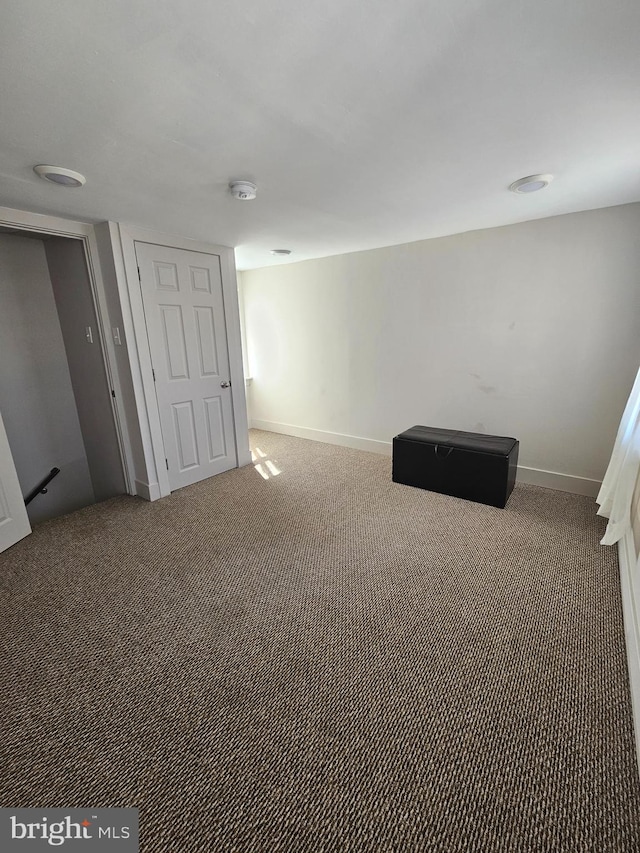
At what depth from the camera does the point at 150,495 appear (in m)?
3.01

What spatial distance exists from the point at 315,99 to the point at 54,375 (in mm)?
3150

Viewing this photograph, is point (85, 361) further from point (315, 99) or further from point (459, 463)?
point (459, 463)

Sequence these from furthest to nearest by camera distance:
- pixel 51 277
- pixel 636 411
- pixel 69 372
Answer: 1. pixel 69 372
2. pixel 51 277
3. pixel 636 411

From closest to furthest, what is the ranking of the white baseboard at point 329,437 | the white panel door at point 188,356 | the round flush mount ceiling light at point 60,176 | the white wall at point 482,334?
the round flush mount ceiling light at point 60,176, the white wall at point 482,334, the white panel door at point 188,356, the white baseboard at point 329,437

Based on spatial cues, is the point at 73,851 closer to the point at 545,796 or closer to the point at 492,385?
the point at 545,796

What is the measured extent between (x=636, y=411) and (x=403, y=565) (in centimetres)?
166

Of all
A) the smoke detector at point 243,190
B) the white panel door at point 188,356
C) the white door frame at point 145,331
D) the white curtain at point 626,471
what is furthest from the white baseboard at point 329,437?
the smoke detector at point 243,190

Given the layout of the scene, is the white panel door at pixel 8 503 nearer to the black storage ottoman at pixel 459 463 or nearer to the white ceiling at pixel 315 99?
the white ceiling at pixel 315 99

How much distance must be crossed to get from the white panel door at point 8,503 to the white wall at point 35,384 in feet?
2.88

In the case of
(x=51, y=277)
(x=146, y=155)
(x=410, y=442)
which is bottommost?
(x=410, y=442)

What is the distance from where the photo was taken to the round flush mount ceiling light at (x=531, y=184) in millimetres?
1942

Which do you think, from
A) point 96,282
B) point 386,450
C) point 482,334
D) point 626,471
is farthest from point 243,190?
point 386,450

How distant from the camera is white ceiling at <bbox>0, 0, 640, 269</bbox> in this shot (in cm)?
94

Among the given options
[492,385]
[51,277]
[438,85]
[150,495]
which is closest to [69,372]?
[51,277]
